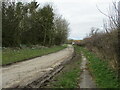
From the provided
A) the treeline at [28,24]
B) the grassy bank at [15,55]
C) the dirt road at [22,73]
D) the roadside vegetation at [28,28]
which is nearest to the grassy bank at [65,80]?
the dirt road at [22,73]

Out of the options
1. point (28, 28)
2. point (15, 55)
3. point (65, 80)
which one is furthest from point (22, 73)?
point (28, 28)

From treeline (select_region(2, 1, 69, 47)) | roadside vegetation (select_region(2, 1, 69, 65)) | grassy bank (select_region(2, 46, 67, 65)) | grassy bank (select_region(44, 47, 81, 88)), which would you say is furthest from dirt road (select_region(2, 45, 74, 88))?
treeline (select_region(2, 1, 69, 47))

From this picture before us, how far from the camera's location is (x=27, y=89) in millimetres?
11680

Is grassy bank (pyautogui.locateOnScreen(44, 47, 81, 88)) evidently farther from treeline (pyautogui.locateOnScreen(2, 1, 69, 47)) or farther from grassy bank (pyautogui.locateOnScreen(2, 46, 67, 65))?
treeline (pyautogui.locateOnScreen(2, 1, 69, 47))

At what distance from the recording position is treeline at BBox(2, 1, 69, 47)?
46.9 meters

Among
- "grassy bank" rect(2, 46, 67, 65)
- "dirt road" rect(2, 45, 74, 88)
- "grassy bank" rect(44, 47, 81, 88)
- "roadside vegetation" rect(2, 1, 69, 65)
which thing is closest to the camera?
"grassy bank" rect(44, 47, 81, 88)

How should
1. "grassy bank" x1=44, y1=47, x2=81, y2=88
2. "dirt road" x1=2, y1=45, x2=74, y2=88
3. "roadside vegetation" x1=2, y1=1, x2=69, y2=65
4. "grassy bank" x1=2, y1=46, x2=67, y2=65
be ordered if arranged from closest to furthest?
"grassy bank" x1=44, y1=47, x2=81, y2=88 → "dirt road" x1=2, y1=45, x2=74, y2=88 → "grassy bank" x1=2, y1=46, x2=67, y2=65 → "roadside vegetation" x1=2, y1=1, x2=69, y2=65

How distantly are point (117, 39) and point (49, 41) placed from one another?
64505 mm

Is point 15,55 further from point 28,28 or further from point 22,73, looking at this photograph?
point 28,28

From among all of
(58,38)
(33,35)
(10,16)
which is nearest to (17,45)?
(10,16)

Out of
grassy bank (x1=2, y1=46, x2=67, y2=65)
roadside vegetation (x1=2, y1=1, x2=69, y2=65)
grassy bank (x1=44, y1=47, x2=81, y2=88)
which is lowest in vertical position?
grassy bank (x1=44, y1=47, x2=81, y2=88)

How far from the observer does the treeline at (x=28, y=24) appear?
46.9 meters

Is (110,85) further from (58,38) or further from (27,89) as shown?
(58,38)

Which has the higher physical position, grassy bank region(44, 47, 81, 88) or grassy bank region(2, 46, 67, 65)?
grassy bank region(2, 46, 67, 65)
